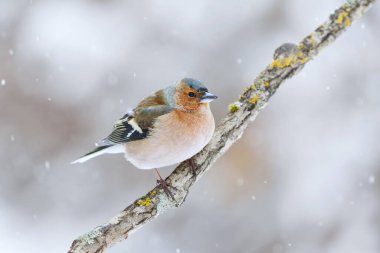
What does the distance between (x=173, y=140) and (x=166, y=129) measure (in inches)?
4.9

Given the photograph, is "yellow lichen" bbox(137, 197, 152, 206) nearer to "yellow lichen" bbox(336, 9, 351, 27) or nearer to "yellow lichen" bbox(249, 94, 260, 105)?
"yellow lichen" bbox(249, 94, 260, 105)

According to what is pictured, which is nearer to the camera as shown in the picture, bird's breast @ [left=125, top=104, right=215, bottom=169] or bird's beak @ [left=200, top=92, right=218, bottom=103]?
bird's breast @ [left=125, top=104, right=215, bottom=169]

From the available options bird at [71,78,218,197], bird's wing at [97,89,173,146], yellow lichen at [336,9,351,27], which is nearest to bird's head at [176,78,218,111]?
bird at [71,78,218,197]

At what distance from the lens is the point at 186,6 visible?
8344mm

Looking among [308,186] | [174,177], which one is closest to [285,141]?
[308,186]

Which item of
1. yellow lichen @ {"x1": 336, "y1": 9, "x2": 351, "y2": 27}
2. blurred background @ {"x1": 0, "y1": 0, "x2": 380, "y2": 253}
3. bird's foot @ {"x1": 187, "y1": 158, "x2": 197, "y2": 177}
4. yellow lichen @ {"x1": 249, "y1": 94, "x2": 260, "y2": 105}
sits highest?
blurred background @ {"x1": 0, "y1": 0, "x2": 380, "y2": 253}

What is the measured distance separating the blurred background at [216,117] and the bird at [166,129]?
2831 mm

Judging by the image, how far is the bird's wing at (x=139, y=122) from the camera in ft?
12.9

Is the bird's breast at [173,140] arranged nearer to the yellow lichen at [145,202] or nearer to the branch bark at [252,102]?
the branch bark at [252,102]

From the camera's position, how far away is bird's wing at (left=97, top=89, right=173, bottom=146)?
3943 mm

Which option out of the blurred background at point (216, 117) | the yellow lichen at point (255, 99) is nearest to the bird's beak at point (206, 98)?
the yellow lichen at point (255, 99)

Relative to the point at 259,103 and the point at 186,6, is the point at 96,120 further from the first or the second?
the point at 259,103

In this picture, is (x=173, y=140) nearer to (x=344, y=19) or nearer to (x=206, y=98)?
(x=206, y=98)

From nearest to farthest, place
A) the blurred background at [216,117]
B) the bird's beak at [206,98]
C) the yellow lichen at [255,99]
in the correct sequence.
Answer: the bird's beak at [206,98] < the yellow lichen at [255,99] < the blurred background at [216,117]
